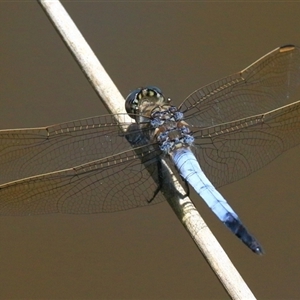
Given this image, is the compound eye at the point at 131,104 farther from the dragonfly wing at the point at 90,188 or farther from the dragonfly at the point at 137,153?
the dragonfly wing at the point at 90,188

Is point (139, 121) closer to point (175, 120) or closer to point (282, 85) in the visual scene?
point (175, 120)

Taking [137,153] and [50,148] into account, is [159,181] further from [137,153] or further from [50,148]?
[50,148]

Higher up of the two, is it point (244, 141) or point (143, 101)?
point (143, 101)

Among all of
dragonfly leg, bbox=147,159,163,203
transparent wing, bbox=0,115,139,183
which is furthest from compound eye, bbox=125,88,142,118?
dragonfly leg, bbox=147,159,163,203

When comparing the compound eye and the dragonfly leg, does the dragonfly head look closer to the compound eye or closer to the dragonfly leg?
the compound eye

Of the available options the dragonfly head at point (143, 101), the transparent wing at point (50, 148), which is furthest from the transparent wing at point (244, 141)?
the transparent wing at point (50, 148)

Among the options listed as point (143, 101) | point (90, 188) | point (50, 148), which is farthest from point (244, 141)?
point (50, 148)

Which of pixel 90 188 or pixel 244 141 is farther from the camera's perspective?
pixel 244 141
